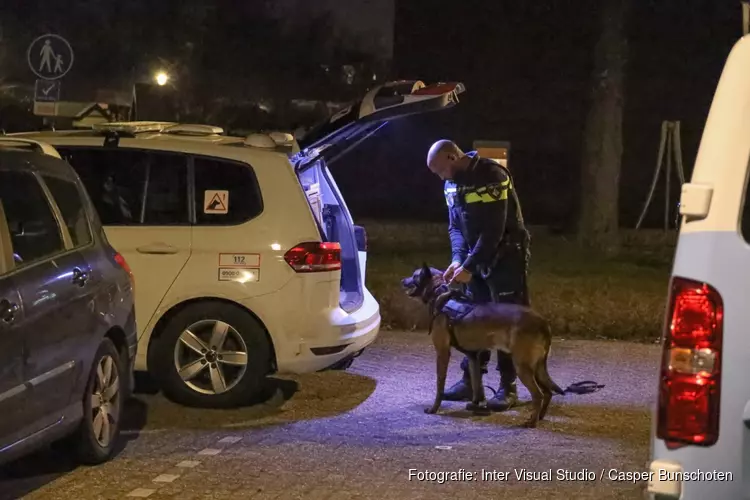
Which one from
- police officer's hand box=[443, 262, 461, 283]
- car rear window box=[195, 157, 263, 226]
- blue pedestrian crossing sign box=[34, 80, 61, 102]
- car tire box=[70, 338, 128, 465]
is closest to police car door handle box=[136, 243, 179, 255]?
car rear window box=[195, 157, 263, 226]

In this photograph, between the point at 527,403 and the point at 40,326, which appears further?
the point at 527,403

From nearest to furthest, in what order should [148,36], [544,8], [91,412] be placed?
[91,412]
[148,36]
[544,8]

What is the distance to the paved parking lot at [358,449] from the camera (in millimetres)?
5238

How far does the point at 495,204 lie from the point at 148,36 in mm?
14572

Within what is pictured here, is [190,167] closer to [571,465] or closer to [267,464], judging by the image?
[267,464]

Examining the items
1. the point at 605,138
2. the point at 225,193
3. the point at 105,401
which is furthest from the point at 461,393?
the point at 605,138

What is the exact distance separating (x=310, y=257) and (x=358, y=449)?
1.31 meters

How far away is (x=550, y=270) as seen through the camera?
45.1 feet

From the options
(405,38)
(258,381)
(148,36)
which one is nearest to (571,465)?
(258,381)

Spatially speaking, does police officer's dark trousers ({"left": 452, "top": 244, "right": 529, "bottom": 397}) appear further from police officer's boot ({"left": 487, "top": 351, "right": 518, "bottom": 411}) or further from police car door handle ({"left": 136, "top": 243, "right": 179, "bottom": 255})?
police car door handle ({"left": 136, "top": 243, "right": 179, "bottom": 255})

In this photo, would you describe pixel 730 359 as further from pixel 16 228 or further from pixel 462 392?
pixel 462 392

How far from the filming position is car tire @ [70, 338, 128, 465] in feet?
17.8

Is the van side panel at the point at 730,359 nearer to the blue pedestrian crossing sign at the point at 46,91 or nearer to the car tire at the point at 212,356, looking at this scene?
the car tire at the point at 212,356

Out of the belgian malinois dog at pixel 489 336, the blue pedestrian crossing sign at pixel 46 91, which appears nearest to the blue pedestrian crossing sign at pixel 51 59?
the blue pedestrian crossing sign at pixel 46 91
